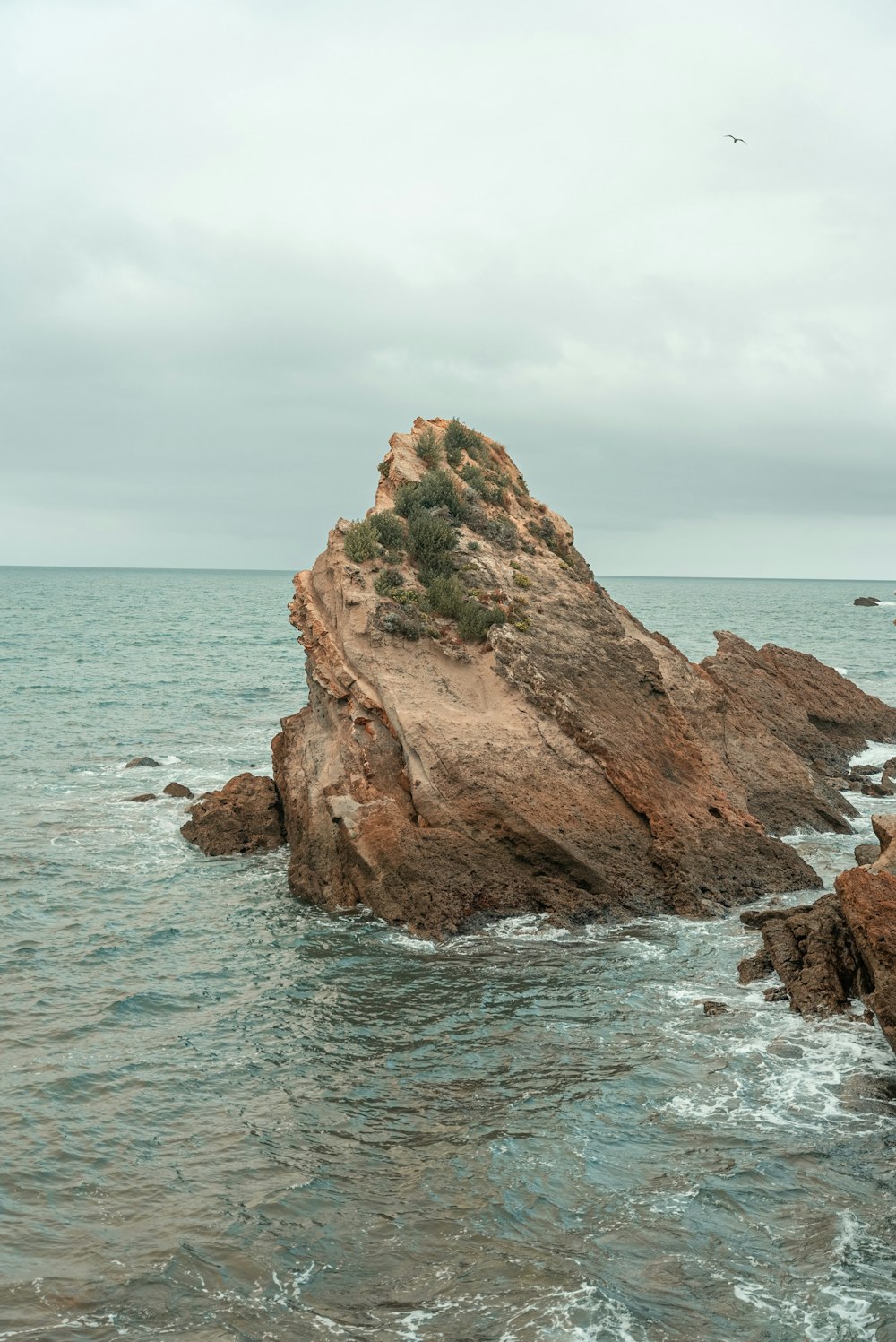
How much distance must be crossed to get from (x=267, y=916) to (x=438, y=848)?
3.60 m

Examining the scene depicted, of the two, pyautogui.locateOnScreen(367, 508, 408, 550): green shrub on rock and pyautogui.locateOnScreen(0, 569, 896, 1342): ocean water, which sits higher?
pyautogui.locateOnScreen(367, 508, 408, 550): green shrub on rock

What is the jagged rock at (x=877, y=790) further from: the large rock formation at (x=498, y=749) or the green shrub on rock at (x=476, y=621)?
the green shrub on rock at (x=476, y=621)

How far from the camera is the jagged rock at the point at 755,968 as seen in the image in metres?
17.4

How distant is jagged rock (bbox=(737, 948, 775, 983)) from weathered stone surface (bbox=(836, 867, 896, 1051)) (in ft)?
8.58

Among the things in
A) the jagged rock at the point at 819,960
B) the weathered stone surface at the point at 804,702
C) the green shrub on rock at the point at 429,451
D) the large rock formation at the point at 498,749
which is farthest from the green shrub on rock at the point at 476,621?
the weathered stone surface at the point at 804,702

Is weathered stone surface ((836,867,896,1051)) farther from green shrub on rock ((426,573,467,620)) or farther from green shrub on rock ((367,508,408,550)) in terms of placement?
green shrub on rock ((367,508,408,550))

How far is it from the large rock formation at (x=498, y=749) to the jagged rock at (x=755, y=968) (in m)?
2.86

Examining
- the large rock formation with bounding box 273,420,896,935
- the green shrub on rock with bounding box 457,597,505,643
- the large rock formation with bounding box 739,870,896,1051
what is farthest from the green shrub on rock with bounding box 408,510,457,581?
the large rock formation with bounding box 739,870,896,1051

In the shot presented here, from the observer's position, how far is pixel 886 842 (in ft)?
52.9

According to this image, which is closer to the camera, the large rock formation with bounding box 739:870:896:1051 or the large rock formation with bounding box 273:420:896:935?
the large rock formation with bounding box 739:870:896:1051

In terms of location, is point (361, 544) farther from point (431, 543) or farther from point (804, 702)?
point (804, 702)

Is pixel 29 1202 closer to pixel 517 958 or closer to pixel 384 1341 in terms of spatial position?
pixel 384 1341

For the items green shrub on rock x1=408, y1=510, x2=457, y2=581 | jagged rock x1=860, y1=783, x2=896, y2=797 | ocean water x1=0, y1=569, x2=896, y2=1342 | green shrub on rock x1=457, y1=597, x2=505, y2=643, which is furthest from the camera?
jagged rock x1=860, y1=783, x2=896, y2=797

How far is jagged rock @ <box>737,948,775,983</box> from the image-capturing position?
57.1ft
